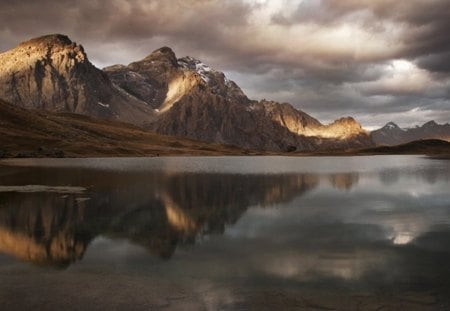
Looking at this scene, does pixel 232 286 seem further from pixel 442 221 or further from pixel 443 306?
pixel 442 221

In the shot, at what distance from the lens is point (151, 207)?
128ft

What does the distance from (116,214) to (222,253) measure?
15.0 m

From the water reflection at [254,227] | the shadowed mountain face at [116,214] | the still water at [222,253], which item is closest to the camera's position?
the still water at [222,253]

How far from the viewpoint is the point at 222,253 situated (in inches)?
907

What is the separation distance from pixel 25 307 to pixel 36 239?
1186 centimetres

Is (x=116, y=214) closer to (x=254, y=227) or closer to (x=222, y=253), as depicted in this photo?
(x=254, y=227)

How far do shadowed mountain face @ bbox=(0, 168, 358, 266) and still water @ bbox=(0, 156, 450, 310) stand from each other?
13 cm

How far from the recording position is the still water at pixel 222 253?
16109 millimetres

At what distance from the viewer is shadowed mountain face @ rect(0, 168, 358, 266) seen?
2494cm

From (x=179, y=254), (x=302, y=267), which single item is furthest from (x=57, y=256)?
(x=302, y=267)

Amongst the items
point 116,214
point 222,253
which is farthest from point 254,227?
point 116,214

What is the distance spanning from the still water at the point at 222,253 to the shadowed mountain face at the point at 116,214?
133 millimetres

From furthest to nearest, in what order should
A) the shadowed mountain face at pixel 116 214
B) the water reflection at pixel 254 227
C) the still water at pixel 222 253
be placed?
the shadowed mountain face at pixel 116 214, the water reflection at pixel 254 227, the still water at pixel 222 253

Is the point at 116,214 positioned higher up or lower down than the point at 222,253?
higher up
